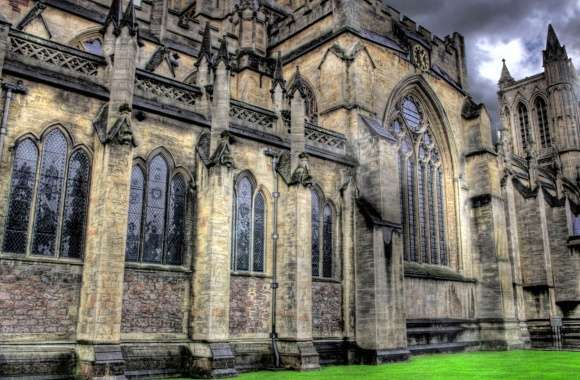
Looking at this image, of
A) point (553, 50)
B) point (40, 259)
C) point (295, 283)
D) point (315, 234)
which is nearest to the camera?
point (40, 259)

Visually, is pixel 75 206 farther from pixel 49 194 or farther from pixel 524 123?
pixel 524 123

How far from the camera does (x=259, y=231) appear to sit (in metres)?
17.0

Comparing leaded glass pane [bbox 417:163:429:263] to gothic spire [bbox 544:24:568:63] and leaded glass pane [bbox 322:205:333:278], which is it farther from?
gothic spire [bbox 544:24:568:63]

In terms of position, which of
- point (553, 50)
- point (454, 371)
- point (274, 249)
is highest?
point (553, 50)

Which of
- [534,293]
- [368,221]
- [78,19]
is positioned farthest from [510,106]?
[78,19]

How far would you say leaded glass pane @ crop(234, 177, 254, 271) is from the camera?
16.3 meters

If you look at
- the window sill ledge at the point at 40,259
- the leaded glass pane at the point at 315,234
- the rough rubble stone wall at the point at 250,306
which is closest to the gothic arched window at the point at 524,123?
the leaded glass pane at the point at 315,234

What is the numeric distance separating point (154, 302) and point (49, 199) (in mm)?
3695

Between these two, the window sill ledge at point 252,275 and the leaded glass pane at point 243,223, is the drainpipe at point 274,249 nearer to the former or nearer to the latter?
the window sill ledge at point 252,275

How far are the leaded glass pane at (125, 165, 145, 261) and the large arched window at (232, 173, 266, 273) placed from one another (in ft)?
10.3

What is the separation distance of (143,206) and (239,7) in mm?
15211

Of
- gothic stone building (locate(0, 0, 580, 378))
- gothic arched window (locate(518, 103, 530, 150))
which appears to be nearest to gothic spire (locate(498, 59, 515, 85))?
gothic arched window (locate(518, 103, 530, 150))

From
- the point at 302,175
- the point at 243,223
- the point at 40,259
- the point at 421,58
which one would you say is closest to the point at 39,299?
the point at 40,259

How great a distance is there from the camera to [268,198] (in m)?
17.3
